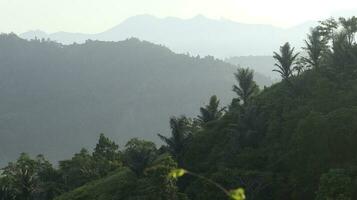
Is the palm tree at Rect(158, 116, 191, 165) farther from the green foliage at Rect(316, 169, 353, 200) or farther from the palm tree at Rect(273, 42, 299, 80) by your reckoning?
the green foliage at Rect(316, 169, 353, 200)

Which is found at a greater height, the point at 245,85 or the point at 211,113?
the point at 245,85

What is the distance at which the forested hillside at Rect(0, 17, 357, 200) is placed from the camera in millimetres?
34031

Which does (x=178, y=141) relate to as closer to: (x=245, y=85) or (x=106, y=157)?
(x=245, y=85)

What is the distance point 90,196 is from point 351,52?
30.0 m

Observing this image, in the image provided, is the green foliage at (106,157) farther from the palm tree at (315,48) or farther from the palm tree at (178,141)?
the palm tree at (315,48)

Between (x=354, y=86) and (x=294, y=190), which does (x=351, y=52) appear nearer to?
(x=354, y=86)

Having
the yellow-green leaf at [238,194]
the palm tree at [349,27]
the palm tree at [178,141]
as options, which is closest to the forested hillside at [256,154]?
the palm tree at [349,27]

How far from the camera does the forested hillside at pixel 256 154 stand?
34031mm

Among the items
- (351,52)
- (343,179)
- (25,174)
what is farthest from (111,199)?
(351,52)

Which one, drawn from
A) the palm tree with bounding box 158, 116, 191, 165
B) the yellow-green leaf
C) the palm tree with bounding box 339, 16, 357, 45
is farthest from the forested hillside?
the yellow-green leaf

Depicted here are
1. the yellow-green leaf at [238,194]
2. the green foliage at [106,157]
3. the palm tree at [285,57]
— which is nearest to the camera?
the yellow-green leaf at [238,194]

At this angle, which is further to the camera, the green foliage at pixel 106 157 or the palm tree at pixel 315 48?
the green foliage at pixel 106 157

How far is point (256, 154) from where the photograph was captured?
43.5 metres

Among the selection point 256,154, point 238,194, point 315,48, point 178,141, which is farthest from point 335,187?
point 315,48
